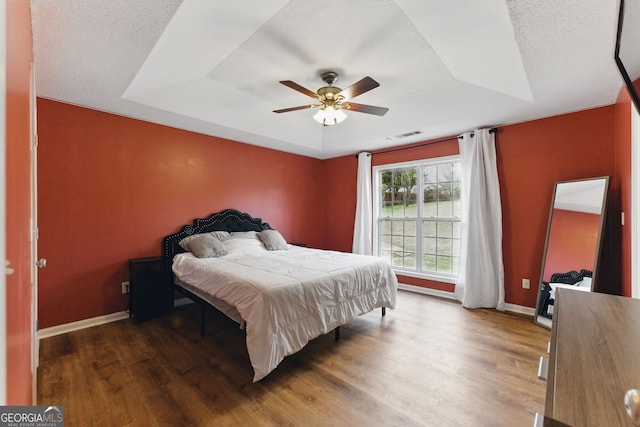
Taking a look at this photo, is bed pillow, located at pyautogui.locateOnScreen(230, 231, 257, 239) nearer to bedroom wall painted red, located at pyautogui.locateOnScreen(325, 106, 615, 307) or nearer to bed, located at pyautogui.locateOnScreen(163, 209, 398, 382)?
bed, located at pyautogui.locateOnScreen(163, 209, 398, 382)

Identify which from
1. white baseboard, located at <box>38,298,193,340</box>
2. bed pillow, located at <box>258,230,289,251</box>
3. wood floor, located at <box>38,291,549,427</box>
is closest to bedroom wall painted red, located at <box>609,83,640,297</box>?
wood floor, located at <box>38,291,549,427</box>

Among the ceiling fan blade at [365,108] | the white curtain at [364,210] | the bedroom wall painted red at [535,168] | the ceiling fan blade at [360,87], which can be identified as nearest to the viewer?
the ceiling fan blade at [360,87]

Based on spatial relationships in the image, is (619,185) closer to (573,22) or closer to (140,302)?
(573,22)

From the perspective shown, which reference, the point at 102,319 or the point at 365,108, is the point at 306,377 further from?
the point at 102,319

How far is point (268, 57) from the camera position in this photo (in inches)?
96.3

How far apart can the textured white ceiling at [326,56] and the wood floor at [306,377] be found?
2.41m

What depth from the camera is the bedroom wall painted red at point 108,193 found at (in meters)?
2.73

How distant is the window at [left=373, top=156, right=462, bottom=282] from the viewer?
4074mm

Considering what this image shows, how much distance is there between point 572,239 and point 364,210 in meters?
2.75

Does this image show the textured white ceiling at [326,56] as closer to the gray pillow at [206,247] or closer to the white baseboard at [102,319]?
the gray pillow at [206,247]

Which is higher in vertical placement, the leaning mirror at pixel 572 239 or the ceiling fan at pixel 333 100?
the ceiling fan at pixel 333 100

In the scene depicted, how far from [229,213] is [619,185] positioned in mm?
4626
